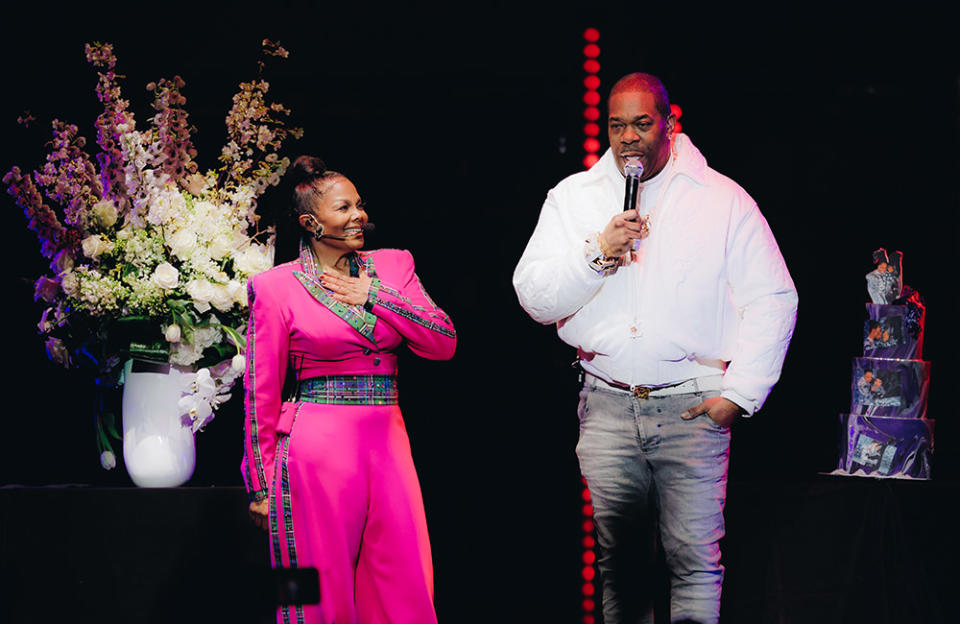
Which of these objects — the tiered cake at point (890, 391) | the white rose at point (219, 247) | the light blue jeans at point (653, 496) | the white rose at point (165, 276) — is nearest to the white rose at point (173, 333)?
the white rose at point (165, 276)

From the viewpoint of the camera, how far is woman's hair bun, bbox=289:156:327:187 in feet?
9.31

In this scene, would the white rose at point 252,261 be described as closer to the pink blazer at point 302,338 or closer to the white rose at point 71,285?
the pink blazer at point 302,338

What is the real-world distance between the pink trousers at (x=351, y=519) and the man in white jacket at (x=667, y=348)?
0.51 m

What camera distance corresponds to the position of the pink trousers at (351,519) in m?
2.57

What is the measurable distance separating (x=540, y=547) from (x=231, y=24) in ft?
7.23

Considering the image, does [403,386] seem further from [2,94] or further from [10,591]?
[2,94]

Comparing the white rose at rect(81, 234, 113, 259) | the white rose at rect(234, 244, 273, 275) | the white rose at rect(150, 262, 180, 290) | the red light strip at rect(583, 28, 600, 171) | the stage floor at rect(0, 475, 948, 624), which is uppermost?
the red light strip at rect(583, 28, 600, 171)

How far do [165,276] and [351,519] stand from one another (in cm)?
96

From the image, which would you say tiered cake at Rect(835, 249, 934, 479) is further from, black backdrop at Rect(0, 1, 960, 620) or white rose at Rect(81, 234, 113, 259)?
white rose at Rect(81, 234, 113, 259)

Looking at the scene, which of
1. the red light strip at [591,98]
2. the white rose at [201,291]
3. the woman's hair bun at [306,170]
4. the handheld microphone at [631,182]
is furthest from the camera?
the red light strip at [591,98]

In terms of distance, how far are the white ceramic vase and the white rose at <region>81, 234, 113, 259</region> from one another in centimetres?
35

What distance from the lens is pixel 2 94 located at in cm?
359

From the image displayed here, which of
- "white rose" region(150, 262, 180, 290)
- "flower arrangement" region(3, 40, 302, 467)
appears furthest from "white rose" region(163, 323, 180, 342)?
"white rose" region(150, 262, 180, 290)

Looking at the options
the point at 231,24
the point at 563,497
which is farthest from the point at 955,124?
the point at 231,24
